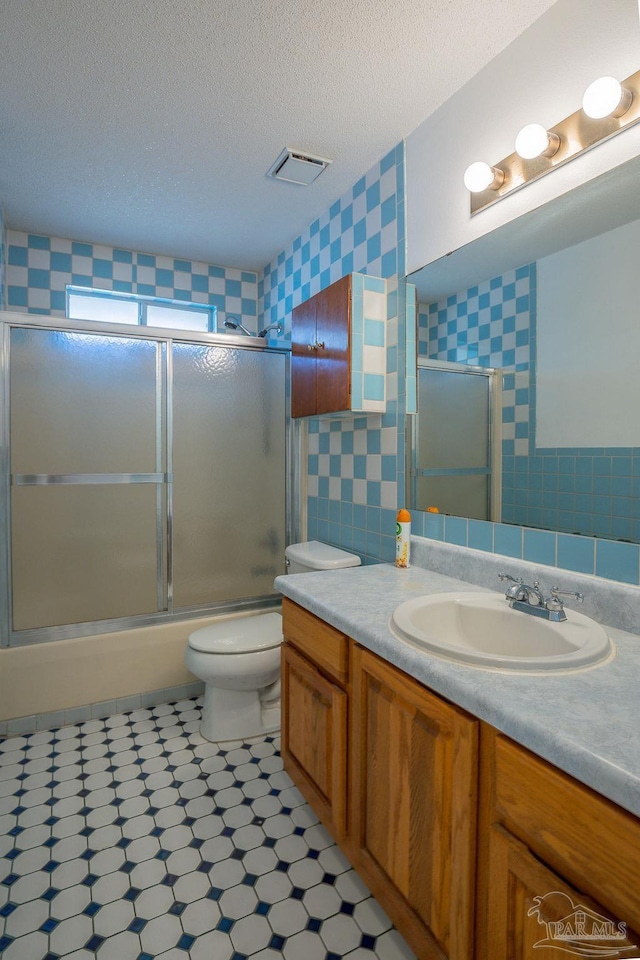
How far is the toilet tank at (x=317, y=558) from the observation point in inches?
80.0

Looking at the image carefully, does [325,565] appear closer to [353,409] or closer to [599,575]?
[353,409]

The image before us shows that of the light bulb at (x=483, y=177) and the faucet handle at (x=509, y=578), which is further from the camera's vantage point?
the light bulb at (x=483, y=177)

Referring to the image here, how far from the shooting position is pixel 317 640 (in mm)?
1445

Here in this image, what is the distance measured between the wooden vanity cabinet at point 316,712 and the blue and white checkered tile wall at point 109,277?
227 centimetres

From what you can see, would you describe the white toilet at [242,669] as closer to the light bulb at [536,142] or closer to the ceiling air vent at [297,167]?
the light bulb at [536,142]

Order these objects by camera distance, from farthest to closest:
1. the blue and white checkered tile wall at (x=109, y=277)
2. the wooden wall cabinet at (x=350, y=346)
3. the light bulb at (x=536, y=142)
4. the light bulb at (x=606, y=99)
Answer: the blue and white checkered tile wall at (x=109, y=277) < the wooden wall cabinet at (x=350, y=346) < the light bulb at (x=536, y=142) < the light bulb at (x=606, y=99)

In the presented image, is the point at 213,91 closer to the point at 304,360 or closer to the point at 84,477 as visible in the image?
the point at 304,360

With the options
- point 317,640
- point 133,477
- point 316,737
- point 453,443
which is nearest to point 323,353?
point 453,443

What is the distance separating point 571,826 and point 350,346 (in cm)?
157

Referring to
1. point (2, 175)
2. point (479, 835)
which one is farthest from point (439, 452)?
point (2, 175)

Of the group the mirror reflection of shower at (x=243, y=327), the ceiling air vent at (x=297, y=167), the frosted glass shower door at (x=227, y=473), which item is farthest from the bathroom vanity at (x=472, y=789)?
the mirror reflection of shower at (x=243, y=327)

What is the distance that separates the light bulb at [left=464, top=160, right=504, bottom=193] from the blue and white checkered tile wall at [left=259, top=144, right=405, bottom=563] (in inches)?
15.8

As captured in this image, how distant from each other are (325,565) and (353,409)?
0.65 meters

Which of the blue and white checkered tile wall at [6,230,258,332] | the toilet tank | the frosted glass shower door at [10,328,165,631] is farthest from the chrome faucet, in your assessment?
the blue and white checkered tile wall at [6,230,258,332]
